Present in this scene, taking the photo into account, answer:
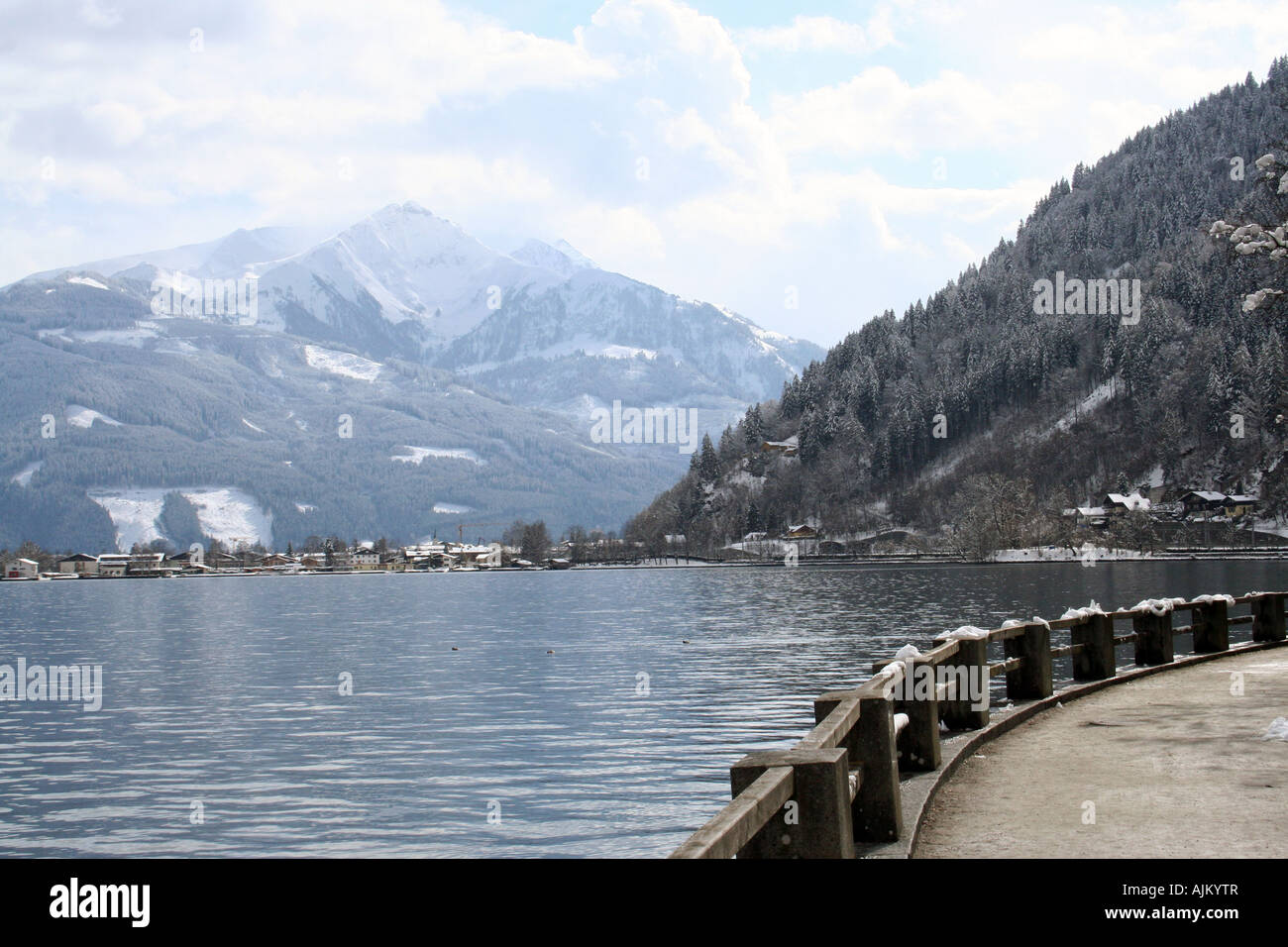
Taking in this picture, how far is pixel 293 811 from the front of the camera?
1123 inches

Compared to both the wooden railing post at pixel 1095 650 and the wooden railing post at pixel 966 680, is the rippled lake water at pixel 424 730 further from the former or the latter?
the wooden railing post at pixel 1095 650

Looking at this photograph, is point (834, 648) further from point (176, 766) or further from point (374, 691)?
point (176, 766)

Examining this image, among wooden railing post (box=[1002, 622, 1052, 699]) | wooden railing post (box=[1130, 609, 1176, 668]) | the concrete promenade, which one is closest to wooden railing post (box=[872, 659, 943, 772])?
the concrete promenade

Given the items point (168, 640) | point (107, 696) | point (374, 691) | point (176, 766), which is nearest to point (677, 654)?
point (374, 691)

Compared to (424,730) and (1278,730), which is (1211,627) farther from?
(424,730)

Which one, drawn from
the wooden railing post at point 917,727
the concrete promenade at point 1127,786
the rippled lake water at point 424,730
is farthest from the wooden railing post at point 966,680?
the rippled lake water at point 424,730

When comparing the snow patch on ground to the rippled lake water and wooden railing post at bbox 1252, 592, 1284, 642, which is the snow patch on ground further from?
wooden railing post at bbox 1252, 592, 1284, 642

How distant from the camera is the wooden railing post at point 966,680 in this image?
615 inches

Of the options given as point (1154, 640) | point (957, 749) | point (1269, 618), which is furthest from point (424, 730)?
point (957, 749)

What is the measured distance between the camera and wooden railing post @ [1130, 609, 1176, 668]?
2481 centimetres

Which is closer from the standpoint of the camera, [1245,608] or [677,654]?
[677,654]

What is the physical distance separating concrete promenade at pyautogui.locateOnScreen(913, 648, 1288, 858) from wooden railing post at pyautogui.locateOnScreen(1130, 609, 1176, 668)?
4.87 meters

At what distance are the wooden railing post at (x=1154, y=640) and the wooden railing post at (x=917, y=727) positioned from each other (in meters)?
13.1
